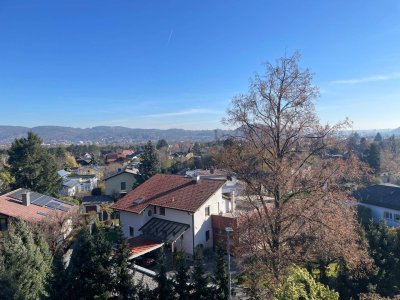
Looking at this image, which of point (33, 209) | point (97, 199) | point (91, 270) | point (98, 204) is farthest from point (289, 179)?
point (97, 199)

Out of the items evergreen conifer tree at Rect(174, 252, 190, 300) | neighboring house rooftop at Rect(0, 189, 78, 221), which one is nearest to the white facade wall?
neighboring house rooftop at Rect(0, 189, 78, 221)

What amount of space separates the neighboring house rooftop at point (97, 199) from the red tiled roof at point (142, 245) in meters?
21.0

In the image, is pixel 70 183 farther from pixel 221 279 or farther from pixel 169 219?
pixel 221 279

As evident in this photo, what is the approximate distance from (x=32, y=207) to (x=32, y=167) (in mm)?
13569

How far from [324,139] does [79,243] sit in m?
11.8

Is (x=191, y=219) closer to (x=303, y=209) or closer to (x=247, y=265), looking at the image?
(x=247, y=265)

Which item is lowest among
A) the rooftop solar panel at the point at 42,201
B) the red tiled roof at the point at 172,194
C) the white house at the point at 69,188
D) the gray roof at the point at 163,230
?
the white house at the point at 69,188

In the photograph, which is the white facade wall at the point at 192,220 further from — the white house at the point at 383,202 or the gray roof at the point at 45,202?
the white house at the point at 383,202

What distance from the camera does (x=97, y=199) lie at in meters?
44.6

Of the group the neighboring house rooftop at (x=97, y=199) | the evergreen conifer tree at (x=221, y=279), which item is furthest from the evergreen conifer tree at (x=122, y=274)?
the neighboring house rooftop at (x=97, y=199)

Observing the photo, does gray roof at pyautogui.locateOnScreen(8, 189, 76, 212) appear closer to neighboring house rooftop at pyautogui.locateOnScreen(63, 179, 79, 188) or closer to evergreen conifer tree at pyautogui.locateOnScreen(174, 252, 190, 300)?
evergreen conifer tree at pyautogui.locateOnScreen(174, 252, 190, 300)

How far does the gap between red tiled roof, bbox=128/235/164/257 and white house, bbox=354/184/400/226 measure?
873 inches

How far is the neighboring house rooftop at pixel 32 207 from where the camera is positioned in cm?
2346

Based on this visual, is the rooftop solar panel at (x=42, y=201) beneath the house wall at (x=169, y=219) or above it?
above
